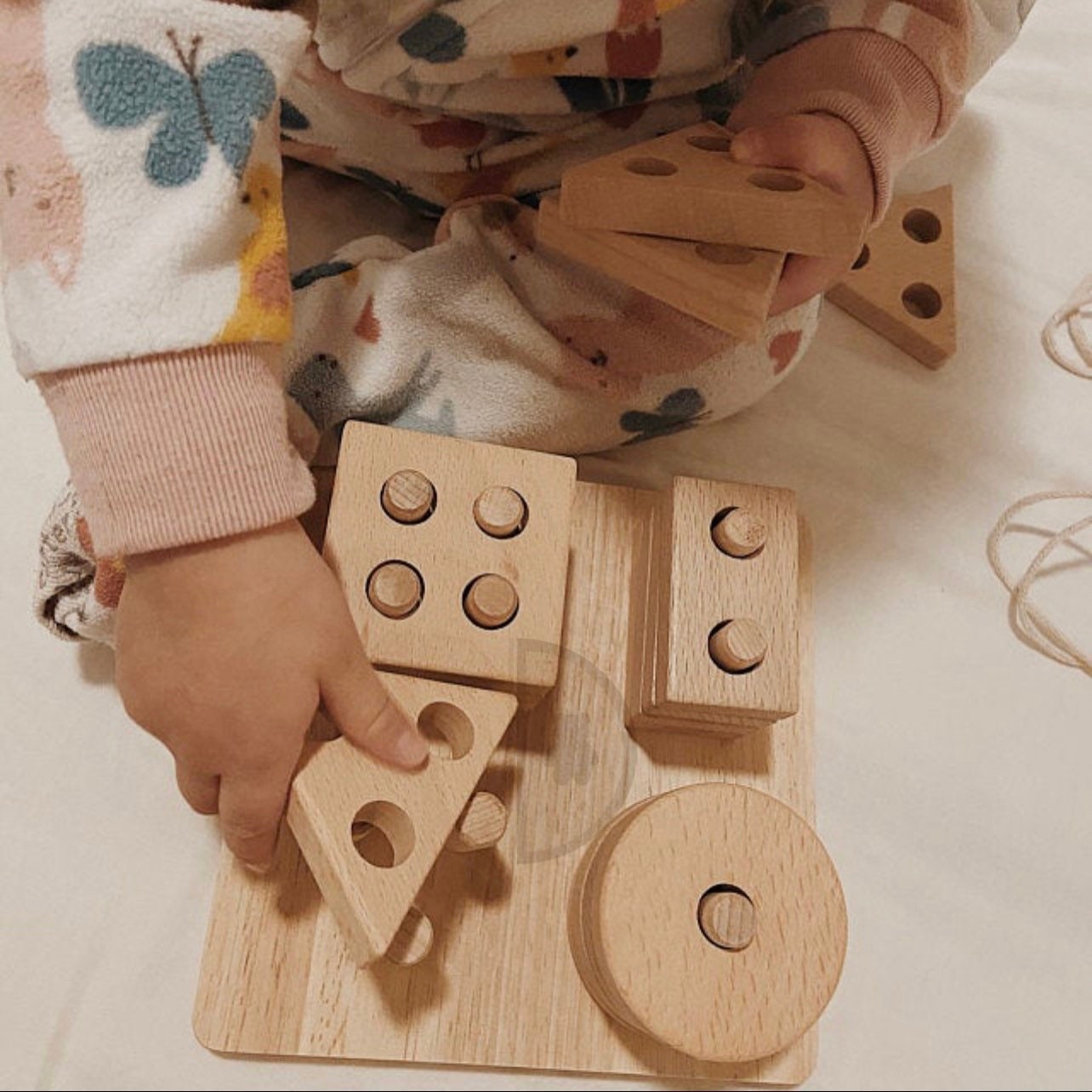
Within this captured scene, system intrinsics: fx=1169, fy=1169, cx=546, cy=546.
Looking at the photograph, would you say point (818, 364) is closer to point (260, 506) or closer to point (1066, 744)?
point (1066, 744)

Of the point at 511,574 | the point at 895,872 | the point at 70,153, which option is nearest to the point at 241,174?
the point at 70,153

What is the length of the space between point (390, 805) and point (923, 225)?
44 centimetres

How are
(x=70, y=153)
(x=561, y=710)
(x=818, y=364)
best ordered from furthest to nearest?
(x=818, y=364) < (x=561, y=710) < (x=70, y=153)

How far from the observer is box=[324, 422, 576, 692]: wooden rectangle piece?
1.32 ft

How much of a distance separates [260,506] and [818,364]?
0.33 metres

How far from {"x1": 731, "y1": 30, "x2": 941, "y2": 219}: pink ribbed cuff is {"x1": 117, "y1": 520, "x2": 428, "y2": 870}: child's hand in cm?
27

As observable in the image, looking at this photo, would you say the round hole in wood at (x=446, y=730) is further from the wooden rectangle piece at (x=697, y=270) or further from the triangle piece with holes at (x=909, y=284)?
the triangle piece with holes at (x=909, y=284)

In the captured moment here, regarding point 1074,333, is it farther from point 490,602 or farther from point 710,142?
point 490,602

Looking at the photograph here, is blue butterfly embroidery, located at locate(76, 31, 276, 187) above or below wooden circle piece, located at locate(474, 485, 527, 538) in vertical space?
above

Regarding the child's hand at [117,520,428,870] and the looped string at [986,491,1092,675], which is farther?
the looped string at [986,491,1092,675]

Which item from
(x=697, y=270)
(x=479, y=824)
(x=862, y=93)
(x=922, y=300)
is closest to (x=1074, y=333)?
(x=922, y=300)

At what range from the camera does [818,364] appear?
1.94 feet

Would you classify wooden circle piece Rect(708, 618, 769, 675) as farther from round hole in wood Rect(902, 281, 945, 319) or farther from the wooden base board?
round hole in wood Rect(902, 281, 945, 319)

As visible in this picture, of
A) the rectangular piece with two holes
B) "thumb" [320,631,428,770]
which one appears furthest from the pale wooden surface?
"thumb" [320,631,428,770]
